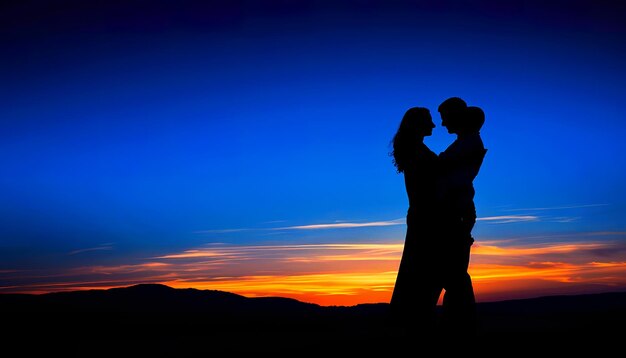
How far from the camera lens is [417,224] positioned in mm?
5375

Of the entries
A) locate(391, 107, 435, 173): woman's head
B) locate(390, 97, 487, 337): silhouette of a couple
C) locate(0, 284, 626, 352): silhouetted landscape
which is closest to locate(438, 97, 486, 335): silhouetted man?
locate(390, 97, 487, 337): silhouette of a couple

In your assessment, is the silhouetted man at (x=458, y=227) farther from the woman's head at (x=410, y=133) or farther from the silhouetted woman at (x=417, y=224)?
the woman's head at (x=410, y=133)

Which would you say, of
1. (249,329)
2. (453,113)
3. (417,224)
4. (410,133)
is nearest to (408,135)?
(410,133)

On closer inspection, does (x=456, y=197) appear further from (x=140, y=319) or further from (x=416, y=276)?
(x=140, y=319)

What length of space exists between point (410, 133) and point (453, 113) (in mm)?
583

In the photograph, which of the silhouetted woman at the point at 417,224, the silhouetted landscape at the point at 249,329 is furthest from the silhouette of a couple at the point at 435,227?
the silhouetted landscape at the point at 249,329

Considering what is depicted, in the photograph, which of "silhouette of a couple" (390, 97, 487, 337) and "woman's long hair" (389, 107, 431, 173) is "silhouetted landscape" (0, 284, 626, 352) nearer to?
"silhouette of a couple" (390, 97, 487, 337)

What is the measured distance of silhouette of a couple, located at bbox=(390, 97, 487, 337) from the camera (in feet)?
17.5

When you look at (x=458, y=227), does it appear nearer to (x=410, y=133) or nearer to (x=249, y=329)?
(x=410, y=133)

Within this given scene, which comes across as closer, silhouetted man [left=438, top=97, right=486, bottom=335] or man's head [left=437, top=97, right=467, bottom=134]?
silhouetted man [left=438, top=97, right=486, bottom=335]

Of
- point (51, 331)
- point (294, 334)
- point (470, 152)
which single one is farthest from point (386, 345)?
point (51, 331)

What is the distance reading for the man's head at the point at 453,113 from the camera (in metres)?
5.62

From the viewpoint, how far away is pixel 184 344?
7.80 metres

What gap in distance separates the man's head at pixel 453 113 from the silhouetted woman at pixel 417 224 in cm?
23
